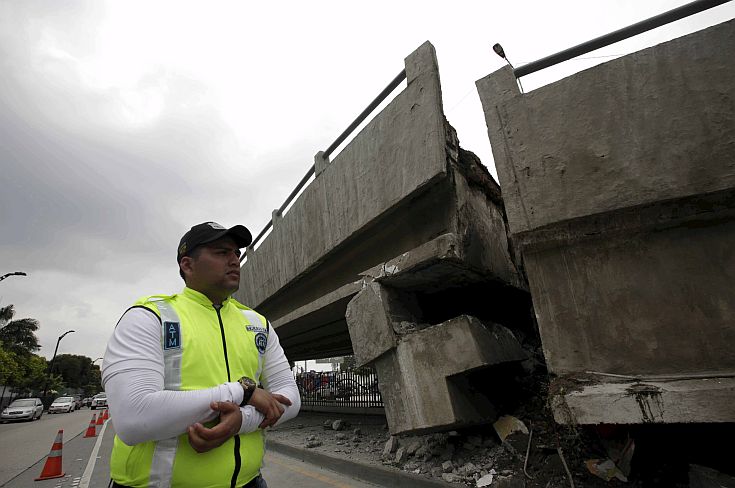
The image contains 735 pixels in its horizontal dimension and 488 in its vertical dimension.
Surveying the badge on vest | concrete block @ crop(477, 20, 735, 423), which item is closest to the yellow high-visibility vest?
the badge on vest

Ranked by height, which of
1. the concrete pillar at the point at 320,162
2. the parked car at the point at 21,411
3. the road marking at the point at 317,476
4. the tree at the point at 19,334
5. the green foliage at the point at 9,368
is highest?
the tree at the point at 19,334

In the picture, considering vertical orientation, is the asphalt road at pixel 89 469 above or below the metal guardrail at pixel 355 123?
below

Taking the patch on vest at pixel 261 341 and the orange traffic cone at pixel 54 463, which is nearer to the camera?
the patch on vest at pixel 261 341

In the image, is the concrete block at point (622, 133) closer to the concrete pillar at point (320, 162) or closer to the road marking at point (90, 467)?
the concrete pillar at point (320, 162)

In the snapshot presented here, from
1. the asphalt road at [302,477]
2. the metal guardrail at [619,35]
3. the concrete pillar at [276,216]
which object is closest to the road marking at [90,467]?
the asphalt road at [302,477]

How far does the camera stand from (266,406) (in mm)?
1635

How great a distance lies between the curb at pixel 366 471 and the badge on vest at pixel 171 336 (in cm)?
327

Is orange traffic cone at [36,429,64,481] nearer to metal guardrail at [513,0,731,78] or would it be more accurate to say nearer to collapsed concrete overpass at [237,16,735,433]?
collapsed concrete overpass at [237,16,735,433]

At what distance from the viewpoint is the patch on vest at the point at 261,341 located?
197cm

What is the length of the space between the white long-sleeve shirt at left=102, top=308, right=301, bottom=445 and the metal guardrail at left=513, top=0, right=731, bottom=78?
3.83 metres

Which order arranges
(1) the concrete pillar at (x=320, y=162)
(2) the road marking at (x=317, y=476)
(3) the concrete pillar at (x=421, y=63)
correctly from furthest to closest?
(1) the concrete pillar at (x=320, y=162), (2) the road marking at (x=317, y=476), (3) the concrete pillar at (x=421, y=63)

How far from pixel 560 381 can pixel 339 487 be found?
2.99m

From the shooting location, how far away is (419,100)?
446 cm

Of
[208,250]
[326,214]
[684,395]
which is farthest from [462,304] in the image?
[208,250]
